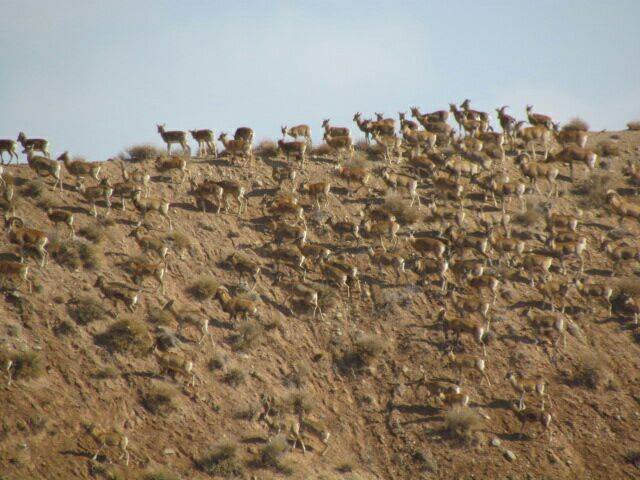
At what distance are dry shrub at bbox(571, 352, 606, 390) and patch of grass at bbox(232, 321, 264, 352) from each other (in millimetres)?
10424

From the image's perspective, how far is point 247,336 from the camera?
2422 centimetres

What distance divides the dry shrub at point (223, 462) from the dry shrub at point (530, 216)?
16.7 meters

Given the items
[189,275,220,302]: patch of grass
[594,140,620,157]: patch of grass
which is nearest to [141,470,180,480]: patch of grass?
[189,275,220,302]: patch of grass

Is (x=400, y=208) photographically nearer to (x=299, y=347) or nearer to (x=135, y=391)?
(x=299, y=347)

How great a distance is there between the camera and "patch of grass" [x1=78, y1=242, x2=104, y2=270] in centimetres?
2492

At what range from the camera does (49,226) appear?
26391mm

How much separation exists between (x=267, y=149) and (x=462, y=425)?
1714 cm

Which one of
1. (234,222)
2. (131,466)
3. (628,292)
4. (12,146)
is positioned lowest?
(131,466)

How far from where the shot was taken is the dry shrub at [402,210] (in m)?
30.4

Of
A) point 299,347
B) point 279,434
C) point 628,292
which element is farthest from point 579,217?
point 279,434

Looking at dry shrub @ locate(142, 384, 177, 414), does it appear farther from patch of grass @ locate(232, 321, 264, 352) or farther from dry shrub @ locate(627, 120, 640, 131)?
dry shrub @ locate(627, 120, 640, 131)

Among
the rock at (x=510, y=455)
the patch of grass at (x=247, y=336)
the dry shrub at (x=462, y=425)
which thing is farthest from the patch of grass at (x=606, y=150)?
the patch of grass at (x=247, y=336)

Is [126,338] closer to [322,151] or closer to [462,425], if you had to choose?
[462,425]

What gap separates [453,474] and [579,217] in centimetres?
1541
